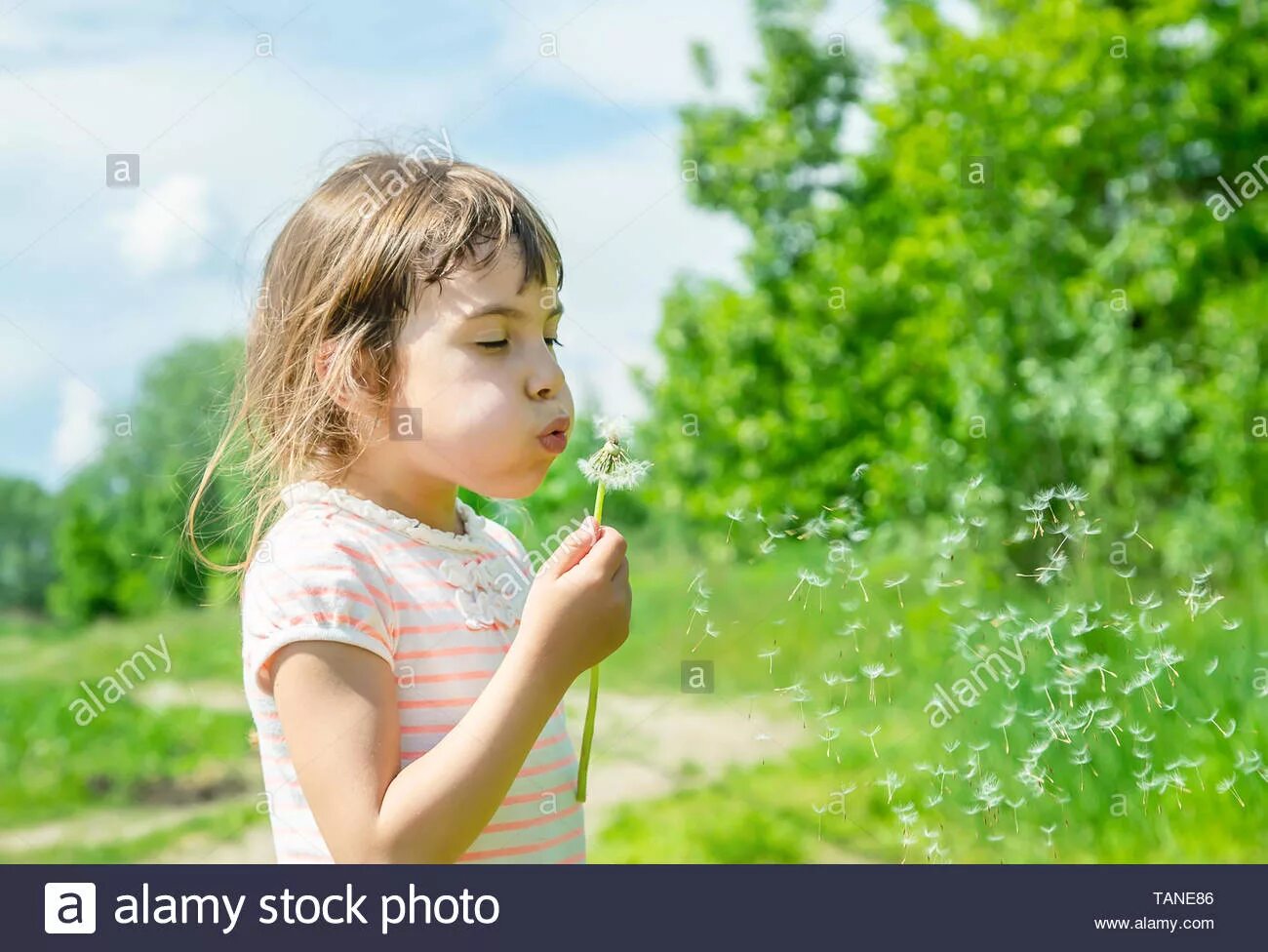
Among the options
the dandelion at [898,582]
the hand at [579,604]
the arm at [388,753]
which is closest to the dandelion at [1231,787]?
the dandelion at [898,582]

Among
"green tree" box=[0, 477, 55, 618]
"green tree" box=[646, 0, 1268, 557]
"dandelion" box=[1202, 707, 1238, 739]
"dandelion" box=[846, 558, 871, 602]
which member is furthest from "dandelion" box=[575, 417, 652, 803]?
"green tree" box=[0, 477, 55, 618]

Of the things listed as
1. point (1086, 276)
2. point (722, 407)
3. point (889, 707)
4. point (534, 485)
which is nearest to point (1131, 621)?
point (889, 707)

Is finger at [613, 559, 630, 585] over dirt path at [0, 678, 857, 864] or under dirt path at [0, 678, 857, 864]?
under

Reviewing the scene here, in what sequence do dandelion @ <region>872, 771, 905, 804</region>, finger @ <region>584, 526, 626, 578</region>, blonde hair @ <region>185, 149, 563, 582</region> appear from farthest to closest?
dandelion @ <region>872, 771, 905, 804</region> → blonde hair @ <region>185, 149, 563, 582</region> → finger @ <region>584, 526, 626, 578</region>

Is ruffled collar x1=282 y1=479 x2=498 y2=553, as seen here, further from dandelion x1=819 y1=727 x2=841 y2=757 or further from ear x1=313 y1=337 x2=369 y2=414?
dandelion x1=819 y1=727 x2=841 y2=757

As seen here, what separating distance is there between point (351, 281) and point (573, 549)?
0.43m

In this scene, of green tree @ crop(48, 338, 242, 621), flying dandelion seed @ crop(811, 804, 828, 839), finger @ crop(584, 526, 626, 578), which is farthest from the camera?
green tree @ crop(48, 338, 242, 621)

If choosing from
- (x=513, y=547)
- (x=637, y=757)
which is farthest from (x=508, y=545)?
(x=637, y=757)

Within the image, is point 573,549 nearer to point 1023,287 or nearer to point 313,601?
point 313,601

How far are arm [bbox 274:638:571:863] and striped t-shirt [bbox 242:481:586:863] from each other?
0.04 meters

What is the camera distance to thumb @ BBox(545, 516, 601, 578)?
4.48 feet

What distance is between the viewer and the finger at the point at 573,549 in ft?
4.49

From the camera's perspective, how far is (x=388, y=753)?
4.21ft

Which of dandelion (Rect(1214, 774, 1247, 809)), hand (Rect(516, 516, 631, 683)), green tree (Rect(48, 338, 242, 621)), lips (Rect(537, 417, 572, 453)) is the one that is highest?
green tree (Rect(48, 338, 242, 621))
